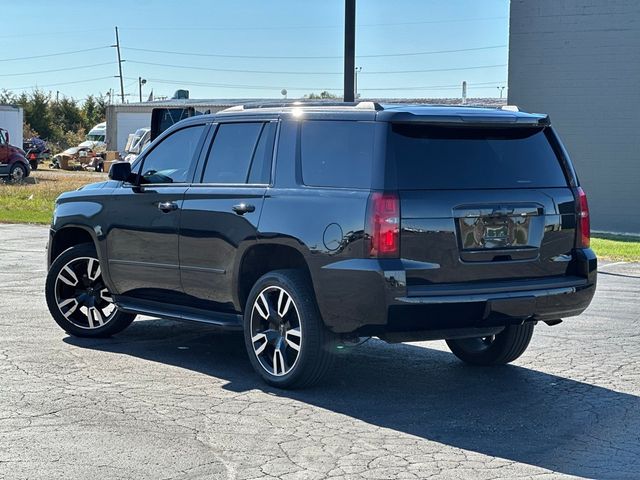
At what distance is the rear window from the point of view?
7098 mm

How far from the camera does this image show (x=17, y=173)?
4147 centimetres

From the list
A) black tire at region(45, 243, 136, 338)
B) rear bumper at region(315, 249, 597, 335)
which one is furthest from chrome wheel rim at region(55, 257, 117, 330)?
rear bumper at region(315, 249, 597, 335)

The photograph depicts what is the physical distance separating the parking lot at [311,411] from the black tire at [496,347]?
0.37 ft

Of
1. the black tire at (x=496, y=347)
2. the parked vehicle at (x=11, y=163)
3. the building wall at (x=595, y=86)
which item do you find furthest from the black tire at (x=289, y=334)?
the parked vehicle at (x=11, y=163)

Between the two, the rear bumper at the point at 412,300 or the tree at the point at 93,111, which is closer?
the rear bumper at the point at 412,300

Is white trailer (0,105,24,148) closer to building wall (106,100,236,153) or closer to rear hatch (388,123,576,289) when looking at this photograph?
building wall (106,100,236,153)

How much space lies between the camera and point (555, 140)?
25.3ft

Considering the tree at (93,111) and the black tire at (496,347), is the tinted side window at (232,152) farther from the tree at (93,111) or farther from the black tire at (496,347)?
the tree at (93,111)

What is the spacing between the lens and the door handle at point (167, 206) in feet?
27.6

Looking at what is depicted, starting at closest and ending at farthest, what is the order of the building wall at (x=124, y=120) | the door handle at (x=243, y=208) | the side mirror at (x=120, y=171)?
the door handle at (x=243, y=208) < the side mirror at (x=120, y=171) < the building wall at (x=124, y=120)

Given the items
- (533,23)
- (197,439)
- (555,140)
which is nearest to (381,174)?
(555,140)

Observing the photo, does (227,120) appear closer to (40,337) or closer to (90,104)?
(40,337)

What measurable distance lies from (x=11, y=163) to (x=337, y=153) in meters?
35.7

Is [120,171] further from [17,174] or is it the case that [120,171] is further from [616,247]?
[17,174]
